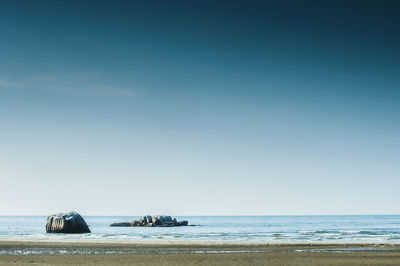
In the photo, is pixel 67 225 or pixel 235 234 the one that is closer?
pixel 235 234

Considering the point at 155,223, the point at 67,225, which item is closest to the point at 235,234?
the point at 67,225

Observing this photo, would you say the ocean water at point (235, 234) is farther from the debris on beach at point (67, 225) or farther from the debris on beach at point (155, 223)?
the debris on beach at point (155, 223)

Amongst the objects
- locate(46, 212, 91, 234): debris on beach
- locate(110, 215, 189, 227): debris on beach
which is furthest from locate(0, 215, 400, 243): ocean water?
locate(110, 215, 189, 227): debris on beach

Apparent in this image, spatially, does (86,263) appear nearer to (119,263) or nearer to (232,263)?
(119,263)

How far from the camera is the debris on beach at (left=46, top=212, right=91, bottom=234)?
7175cm

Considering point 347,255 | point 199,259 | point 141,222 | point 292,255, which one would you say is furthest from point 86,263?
point 141,222

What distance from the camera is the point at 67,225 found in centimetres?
7206

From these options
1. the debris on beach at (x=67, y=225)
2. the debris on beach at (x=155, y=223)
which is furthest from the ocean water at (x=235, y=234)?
the debris on beach at (x=155, y=223)

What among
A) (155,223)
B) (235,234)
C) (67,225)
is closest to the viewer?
(235,234)

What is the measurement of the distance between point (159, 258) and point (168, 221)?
8603 centimetres

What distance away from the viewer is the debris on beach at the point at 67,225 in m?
71.8

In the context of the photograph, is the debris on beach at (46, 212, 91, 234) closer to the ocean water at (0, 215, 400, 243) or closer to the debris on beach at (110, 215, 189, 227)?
the ocean water at (0, 215, 400, 243)

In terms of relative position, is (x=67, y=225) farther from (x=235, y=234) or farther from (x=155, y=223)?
(x=155, y=223)

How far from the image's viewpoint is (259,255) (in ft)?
98.5
